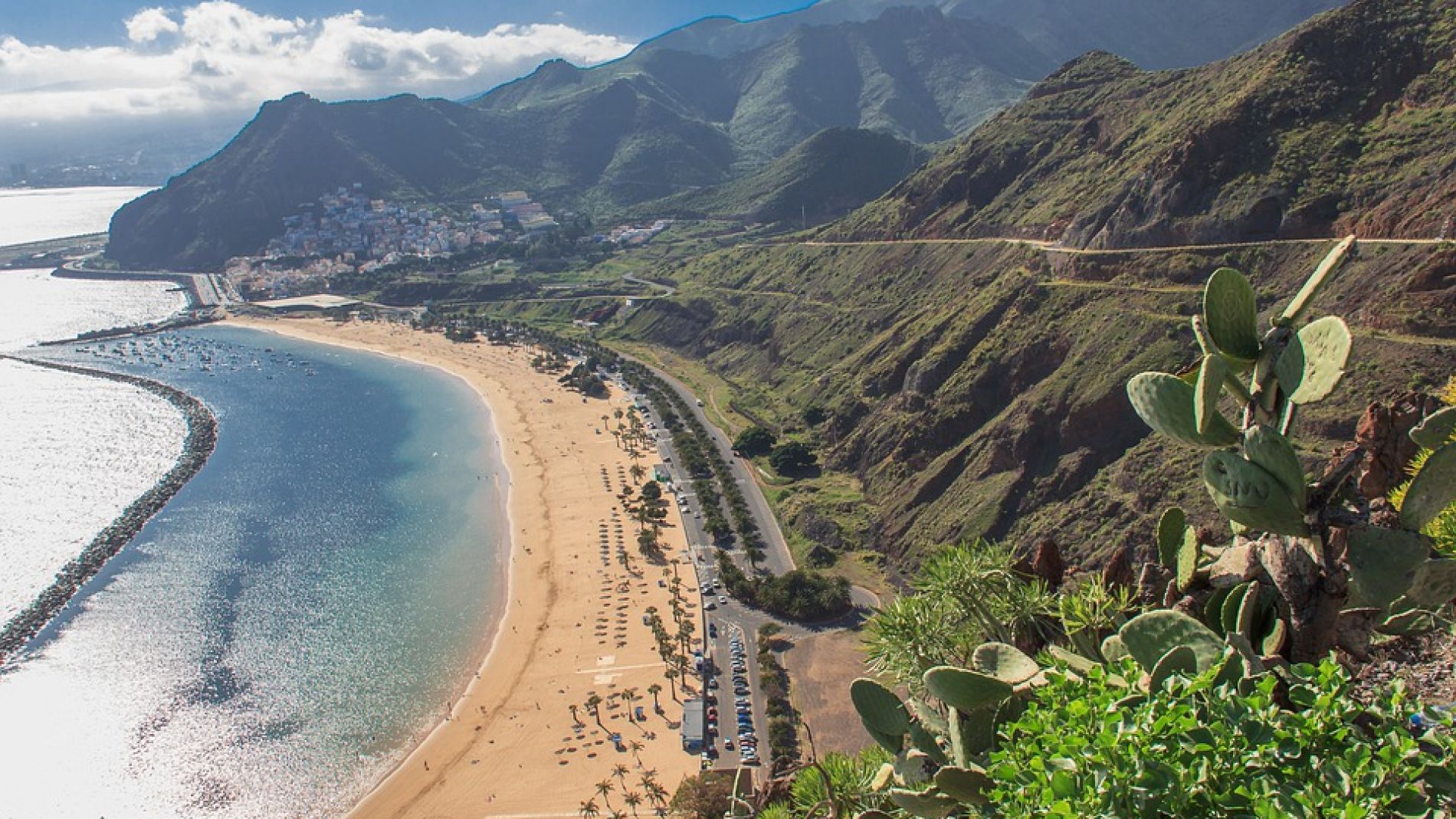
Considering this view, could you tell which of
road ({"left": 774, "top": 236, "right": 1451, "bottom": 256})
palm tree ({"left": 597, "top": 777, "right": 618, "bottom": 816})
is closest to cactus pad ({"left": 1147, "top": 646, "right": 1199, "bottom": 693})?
road ({"left": 774, "top": 236, "right": 1451, "bottom": 256})

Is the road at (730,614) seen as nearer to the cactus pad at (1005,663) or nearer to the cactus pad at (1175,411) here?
the cactus pad at (1005,663)

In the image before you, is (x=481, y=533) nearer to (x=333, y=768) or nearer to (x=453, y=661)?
(x=453, y=661)

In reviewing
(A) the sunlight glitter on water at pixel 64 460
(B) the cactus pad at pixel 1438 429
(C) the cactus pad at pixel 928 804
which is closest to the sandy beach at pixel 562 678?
(C) the cactus pad at pixel 928 804

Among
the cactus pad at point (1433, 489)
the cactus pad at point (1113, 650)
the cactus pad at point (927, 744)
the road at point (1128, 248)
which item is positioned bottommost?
the cactus pad at point (927, 744)

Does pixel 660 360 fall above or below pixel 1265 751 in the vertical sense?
below

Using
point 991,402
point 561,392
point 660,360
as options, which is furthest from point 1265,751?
point 660,360
